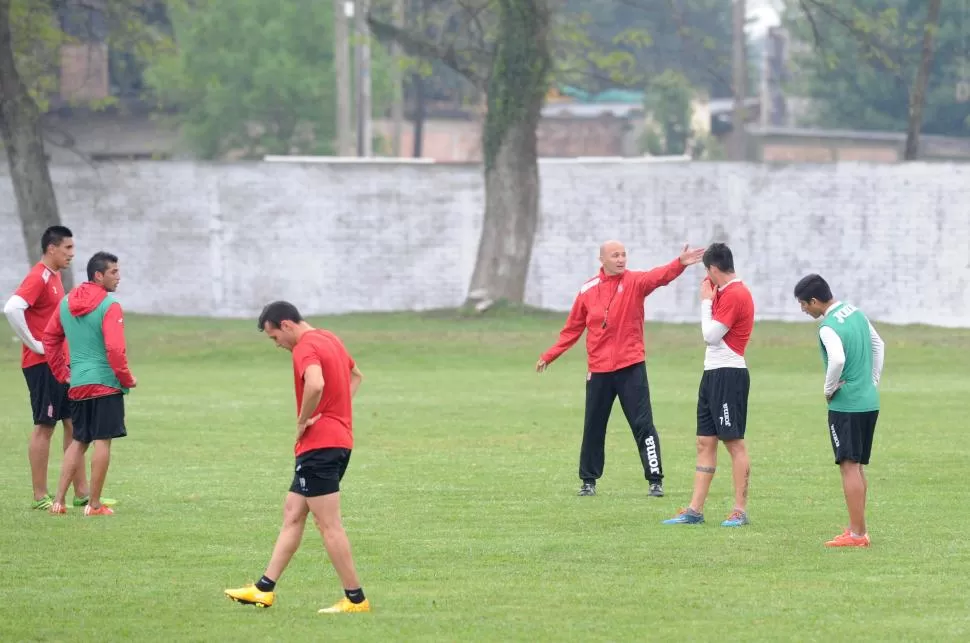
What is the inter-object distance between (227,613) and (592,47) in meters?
28.6

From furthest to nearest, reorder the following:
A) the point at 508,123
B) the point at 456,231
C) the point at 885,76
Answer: the point at 885,76 → the point at 456,231 → the point at 508,123

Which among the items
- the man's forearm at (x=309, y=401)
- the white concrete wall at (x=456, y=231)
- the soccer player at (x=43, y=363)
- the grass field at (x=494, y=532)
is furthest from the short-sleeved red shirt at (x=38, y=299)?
the white concrete wall at (x=456, y=231)

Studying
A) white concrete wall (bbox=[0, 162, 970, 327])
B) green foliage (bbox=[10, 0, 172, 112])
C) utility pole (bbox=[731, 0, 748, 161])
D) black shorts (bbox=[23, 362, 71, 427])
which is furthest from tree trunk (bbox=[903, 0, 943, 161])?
black shorts (bbox=[23, 362, 71, 427])

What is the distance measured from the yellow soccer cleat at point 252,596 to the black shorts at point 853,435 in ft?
13.3

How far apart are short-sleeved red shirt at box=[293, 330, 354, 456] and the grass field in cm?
99

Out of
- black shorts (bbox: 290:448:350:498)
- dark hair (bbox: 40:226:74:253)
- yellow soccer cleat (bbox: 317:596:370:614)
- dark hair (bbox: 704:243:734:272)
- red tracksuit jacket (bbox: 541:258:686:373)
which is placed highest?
dark hair (bbox: 40:226:74:253)

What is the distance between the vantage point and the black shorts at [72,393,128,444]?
Result: 42.4 feet

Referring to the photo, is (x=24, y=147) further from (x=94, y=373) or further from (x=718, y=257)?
(x=718, y=257)

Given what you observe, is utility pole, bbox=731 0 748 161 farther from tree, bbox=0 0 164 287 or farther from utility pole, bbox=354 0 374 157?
tree, bbox=0 0 164 287

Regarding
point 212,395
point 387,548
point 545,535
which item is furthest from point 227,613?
point 212,395

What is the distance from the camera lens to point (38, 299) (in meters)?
13.8

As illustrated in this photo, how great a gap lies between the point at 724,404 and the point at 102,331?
476cm

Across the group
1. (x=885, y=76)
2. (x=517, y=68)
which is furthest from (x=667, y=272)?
(x=885, y=76)

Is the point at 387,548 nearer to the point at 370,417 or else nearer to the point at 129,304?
the point at 370,417
